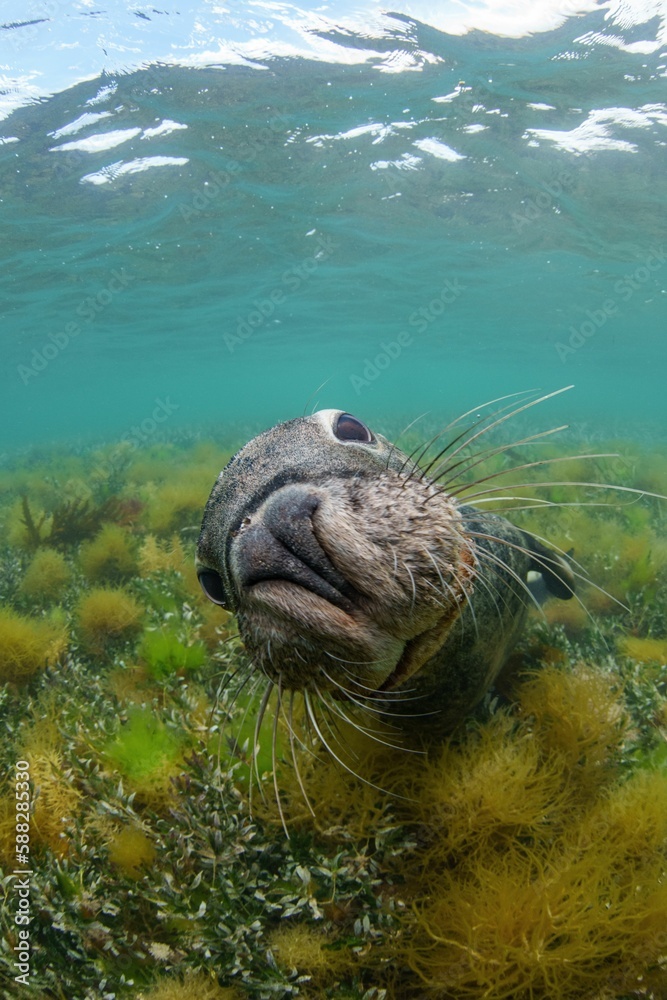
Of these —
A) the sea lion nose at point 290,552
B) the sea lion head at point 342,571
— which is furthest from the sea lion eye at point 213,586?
the sea lion nose at point 290,552

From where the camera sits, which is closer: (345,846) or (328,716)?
(328,716)

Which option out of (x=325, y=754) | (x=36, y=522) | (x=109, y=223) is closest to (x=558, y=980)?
(x=325, y=754)

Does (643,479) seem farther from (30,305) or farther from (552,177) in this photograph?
(30,305)

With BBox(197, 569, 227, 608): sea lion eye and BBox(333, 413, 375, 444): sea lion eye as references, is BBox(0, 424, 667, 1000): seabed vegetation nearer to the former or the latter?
BBox(197, 569, 227, 608): sea lion eye

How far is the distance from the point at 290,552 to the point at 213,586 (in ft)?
2.54

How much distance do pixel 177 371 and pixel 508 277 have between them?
3936 cm

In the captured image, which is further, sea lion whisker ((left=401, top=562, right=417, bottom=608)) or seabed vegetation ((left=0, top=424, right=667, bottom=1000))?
seabed vegetation ((left=0, top=424, right=667, bottom=1000))

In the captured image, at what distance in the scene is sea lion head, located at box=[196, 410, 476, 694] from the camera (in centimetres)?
147

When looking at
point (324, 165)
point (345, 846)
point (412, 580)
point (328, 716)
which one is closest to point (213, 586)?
point (328, 716)

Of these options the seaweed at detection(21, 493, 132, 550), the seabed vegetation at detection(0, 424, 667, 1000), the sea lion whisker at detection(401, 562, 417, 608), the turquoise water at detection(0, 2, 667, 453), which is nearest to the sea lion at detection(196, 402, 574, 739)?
the sea lion whisker at detection(401, 562, 417, 608)

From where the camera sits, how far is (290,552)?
1.51 metres

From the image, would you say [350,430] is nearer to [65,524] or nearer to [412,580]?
[412,580]

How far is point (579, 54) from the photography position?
1105 centimetres

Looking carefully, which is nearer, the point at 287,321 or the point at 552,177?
the point at 552,177
